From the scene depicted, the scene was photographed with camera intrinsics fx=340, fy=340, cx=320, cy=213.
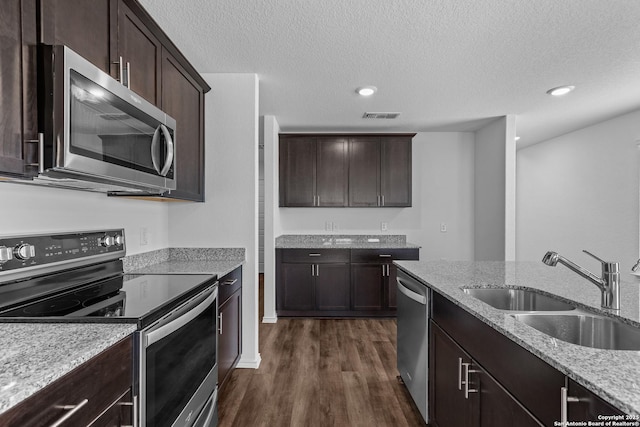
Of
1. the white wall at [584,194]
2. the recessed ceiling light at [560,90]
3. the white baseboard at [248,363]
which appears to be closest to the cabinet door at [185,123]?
the white baseboard at [248,363]

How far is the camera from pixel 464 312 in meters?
1.48

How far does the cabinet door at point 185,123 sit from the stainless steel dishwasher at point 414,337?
5.32ft

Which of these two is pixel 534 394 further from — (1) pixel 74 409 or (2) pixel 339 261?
(2) pixel 339 261

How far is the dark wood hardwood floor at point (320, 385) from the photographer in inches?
82.7

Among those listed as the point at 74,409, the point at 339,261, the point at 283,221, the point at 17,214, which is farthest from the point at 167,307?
the point at 283,221

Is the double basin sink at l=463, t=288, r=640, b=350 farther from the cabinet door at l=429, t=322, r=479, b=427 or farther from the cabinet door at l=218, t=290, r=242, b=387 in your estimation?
the cabinet door at l=218, t=290, r=242, b=387

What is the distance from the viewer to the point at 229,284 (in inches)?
95.1

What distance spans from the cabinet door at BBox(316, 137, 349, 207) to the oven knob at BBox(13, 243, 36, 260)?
10.8 ft

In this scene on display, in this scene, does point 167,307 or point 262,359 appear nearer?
point 167,307

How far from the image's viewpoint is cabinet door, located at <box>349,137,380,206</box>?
14.7ft

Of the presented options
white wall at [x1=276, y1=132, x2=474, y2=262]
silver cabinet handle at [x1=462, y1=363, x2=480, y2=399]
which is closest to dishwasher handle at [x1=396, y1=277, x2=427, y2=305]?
silver cabinet handle at [x1=462, y1=363, x2=480, y2=399]

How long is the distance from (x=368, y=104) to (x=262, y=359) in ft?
8.75

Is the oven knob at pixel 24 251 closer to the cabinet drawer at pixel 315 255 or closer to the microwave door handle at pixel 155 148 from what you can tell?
the microwave door handle at pixel 155 148

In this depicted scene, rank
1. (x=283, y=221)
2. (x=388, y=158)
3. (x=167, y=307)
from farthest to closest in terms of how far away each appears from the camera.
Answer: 1. (x=283, y=221)
2. (x=388, y=158)
3. (x=167, y=307)
